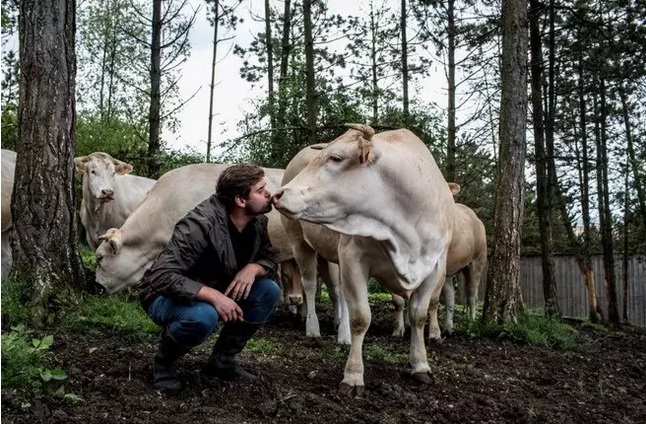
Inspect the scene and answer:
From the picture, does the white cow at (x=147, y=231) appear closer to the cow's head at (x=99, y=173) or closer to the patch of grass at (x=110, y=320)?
the patch of grass at (x=110, y=320)

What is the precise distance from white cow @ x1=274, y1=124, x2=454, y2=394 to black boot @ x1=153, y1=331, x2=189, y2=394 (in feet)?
3.64

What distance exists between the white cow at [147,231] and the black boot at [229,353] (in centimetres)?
352

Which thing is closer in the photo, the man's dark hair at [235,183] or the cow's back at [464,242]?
the man's dark hair at [235,183]

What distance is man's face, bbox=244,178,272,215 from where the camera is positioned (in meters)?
4.51


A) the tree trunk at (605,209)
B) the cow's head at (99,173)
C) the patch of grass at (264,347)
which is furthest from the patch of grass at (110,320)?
the tree trunk at (605,209)

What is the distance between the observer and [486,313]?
8.67 meters

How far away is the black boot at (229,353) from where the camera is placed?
4.80 meters

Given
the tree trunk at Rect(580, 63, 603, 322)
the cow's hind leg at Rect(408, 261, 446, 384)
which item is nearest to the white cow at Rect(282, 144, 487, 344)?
the cow's hind leg at Rect(408, 261, 446, 384)

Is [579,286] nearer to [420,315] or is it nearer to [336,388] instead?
[420,315]

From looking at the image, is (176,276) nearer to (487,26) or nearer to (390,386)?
(390,386)

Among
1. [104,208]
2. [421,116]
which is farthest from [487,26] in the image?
[104,208]

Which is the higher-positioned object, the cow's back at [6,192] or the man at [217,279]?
the cow's back at [6,192]

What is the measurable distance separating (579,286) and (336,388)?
18.1m

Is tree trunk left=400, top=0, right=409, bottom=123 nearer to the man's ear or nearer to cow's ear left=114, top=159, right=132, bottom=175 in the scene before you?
cow's ear left=114, top=159, right=132, bottom=175
